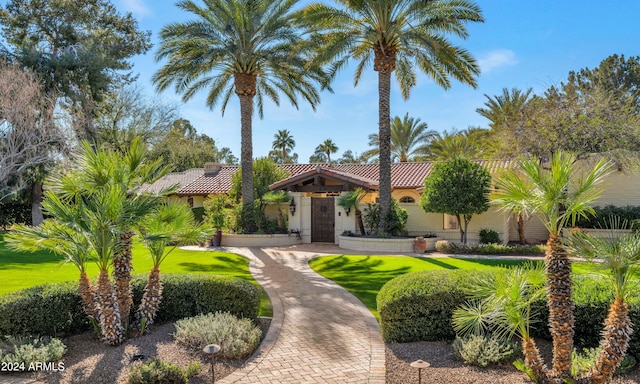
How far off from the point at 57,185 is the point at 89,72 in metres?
25.3

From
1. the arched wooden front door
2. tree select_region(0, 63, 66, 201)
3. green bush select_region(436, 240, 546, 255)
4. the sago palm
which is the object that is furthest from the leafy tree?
the sago palm

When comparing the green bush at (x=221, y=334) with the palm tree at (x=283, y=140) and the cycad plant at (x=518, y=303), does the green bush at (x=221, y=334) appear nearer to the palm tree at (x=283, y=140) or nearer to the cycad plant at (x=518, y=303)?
the cycad plant at (x=518, y=303)

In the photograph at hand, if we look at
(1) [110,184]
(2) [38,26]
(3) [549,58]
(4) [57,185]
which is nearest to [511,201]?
(1) [110,184]

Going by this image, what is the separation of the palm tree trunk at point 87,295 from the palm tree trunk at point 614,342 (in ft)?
26.2

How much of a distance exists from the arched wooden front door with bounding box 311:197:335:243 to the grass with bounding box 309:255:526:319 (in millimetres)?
5229

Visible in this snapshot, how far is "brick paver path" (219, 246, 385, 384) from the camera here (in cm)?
612

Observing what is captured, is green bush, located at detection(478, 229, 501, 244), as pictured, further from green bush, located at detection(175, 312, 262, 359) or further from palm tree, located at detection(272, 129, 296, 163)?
palm tree, located at detection(272, 129, 296, 163)

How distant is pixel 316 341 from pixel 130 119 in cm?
3521

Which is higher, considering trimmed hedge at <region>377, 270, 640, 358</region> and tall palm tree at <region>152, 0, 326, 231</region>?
tall palm tree at <region>152, 0, 326, 231</region>

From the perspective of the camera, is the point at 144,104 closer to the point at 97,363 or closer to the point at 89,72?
the point at 89,72

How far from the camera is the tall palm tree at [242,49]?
21031mm

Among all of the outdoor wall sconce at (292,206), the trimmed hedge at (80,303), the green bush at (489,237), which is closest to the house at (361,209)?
the outdoor wall sconce at (292,206)

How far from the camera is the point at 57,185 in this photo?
7477 mm

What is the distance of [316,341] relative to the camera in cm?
756
